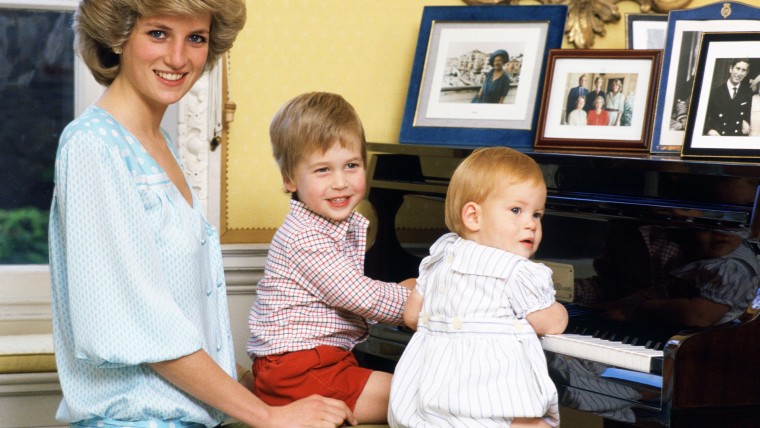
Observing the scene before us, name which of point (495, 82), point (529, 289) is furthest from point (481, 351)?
point (495, 82)

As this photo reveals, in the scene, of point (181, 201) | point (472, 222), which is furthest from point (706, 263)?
point (181, 201)

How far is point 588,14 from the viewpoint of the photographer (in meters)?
3.28

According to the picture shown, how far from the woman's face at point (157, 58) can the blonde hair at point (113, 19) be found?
2 cm

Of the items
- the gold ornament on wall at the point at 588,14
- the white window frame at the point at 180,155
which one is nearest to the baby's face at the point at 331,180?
the white window frame at the point at 180,155

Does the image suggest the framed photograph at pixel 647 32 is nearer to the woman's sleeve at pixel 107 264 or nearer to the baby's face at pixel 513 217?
the baby's face at pixel 513 217

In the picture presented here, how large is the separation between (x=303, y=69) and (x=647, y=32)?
1.13 metres

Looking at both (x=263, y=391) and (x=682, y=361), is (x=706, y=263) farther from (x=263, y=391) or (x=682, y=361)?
(x=263, y=391)

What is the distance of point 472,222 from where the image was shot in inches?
76.4

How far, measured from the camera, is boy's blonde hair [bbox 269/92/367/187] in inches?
84.4

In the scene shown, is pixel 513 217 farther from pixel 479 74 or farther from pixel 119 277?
pixel 479 74

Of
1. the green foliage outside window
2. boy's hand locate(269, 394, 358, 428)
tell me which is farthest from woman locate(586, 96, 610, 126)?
the green foliage outside window

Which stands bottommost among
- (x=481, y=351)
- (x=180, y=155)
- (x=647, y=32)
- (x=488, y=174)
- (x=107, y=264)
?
(x=481, y=351)

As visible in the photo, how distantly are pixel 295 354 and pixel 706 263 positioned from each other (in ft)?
2.94

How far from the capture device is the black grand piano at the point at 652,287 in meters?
1.85
